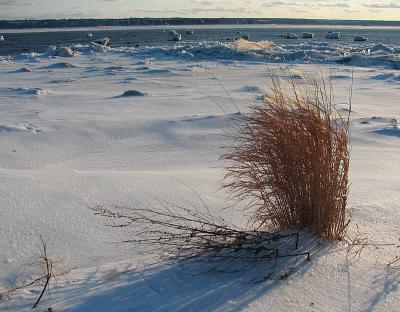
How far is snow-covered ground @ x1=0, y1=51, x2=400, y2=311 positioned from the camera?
197 centimetres

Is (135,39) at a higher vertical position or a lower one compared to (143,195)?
lower

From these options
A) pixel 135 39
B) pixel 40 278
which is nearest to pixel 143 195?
pixel 40 278

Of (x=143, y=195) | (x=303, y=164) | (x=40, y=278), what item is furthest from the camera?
Answer: (x=143, y=195)

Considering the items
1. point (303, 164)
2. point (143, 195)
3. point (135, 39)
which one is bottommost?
point (135, 39)

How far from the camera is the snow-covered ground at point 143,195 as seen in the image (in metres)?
1.97

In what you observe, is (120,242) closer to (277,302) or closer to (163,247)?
(163,247)

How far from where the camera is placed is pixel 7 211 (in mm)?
2990

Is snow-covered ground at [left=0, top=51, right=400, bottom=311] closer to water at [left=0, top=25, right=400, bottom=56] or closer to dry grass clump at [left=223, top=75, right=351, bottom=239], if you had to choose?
dry grass clump at [left=223, top=75, right=351, bottom=239]

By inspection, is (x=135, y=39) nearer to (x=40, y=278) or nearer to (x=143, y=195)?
(x=143, y=195)

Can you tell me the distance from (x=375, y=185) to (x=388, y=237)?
49.1 inches

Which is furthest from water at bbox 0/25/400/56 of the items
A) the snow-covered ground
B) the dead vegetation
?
the dead vegetation

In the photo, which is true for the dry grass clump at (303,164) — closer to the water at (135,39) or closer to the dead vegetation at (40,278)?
the dead vegetation at (40,278)

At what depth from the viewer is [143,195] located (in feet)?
11.1

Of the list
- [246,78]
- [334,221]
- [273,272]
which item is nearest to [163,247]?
[273,272]
